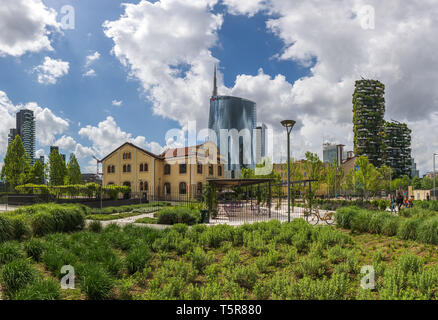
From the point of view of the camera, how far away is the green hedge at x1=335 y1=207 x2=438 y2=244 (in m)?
8.63

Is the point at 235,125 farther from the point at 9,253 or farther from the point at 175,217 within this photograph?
the point at 9,253

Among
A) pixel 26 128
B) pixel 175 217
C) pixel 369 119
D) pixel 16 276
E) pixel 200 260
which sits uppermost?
pixel 26 128

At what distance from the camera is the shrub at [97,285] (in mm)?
4961

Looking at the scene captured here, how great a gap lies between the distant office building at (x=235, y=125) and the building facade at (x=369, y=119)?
66.0 m

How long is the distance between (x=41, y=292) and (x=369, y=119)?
8549 cm

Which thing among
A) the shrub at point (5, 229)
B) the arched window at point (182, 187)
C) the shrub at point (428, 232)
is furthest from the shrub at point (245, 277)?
the arched window at point (182, 187)

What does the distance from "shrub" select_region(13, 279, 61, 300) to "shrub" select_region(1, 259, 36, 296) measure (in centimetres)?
43

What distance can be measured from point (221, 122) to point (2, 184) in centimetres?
10589

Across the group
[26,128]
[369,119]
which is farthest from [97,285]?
[26,128]

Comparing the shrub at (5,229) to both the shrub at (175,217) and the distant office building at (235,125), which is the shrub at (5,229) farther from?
the distant office building at (235,125)

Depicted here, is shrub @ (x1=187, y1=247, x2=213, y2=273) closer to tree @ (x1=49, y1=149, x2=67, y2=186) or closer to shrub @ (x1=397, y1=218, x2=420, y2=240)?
shrub @ (x1=397, y1=218, x2=420, y2=240)

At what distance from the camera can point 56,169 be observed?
5012 centimetres
